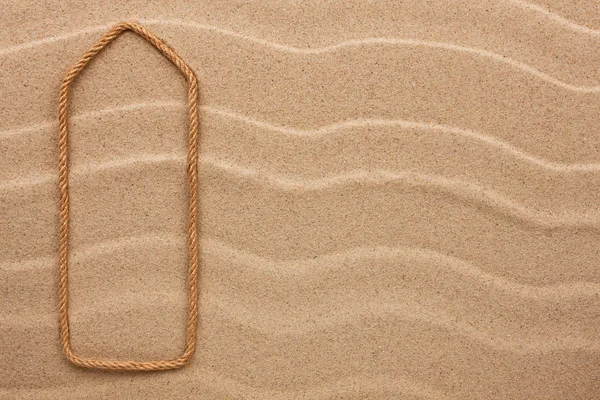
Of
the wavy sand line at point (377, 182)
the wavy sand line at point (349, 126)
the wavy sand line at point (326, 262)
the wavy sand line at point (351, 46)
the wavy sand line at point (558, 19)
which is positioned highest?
the wavy sand line at point (558, 19)

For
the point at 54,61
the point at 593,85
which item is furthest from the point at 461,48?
the point at 54,61

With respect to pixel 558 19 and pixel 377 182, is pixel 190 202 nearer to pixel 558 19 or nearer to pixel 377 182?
pixel 377 182

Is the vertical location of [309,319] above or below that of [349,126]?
below

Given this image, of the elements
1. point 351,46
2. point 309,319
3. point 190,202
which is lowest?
point 309,319

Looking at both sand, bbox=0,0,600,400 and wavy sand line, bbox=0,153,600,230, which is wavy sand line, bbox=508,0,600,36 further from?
wavy sand line, bbox=0,153,600,230

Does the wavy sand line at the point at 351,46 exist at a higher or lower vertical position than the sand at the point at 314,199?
higher

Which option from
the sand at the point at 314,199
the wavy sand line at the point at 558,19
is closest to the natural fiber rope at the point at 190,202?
the sand at the point at 314,199

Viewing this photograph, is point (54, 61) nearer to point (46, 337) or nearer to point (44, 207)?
point (44, 207)

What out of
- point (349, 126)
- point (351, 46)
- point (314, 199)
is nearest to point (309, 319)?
point (314, 199)

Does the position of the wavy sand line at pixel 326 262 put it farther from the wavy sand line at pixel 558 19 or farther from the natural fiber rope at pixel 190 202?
the wavy sand line at pixel 558 19
